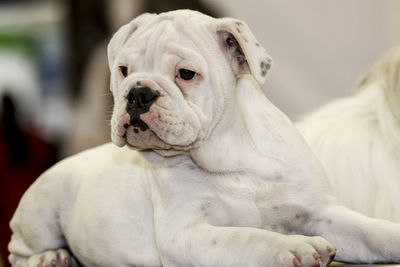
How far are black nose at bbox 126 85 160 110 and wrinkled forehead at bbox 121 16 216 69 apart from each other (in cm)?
6

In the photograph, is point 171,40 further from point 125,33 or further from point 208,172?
point 208,172

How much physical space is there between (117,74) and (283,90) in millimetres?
2826

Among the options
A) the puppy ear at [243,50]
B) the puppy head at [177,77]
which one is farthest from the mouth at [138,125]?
the puppy ear at [243,50]

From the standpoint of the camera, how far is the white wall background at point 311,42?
420cm

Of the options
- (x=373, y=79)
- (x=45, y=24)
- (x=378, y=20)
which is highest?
(x=373, y=79)

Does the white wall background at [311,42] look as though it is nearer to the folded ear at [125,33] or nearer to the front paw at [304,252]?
the folded ear at [125,33]

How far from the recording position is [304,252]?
4.04 ft

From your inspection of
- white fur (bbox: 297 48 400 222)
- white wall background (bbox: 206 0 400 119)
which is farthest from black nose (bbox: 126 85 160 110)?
white wall background (bbox: 206 0 400 119)

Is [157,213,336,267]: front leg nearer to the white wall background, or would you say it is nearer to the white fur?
the white fur

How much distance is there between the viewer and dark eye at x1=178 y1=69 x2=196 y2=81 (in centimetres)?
137

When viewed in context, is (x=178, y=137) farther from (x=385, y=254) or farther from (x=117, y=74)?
(x=385, y=254)

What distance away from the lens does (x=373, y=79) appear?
2297 mm

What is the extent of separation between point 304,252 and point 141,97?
16.3 inches

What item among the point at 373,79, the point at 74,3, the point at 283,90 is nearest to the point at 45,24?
the point at 74,3
